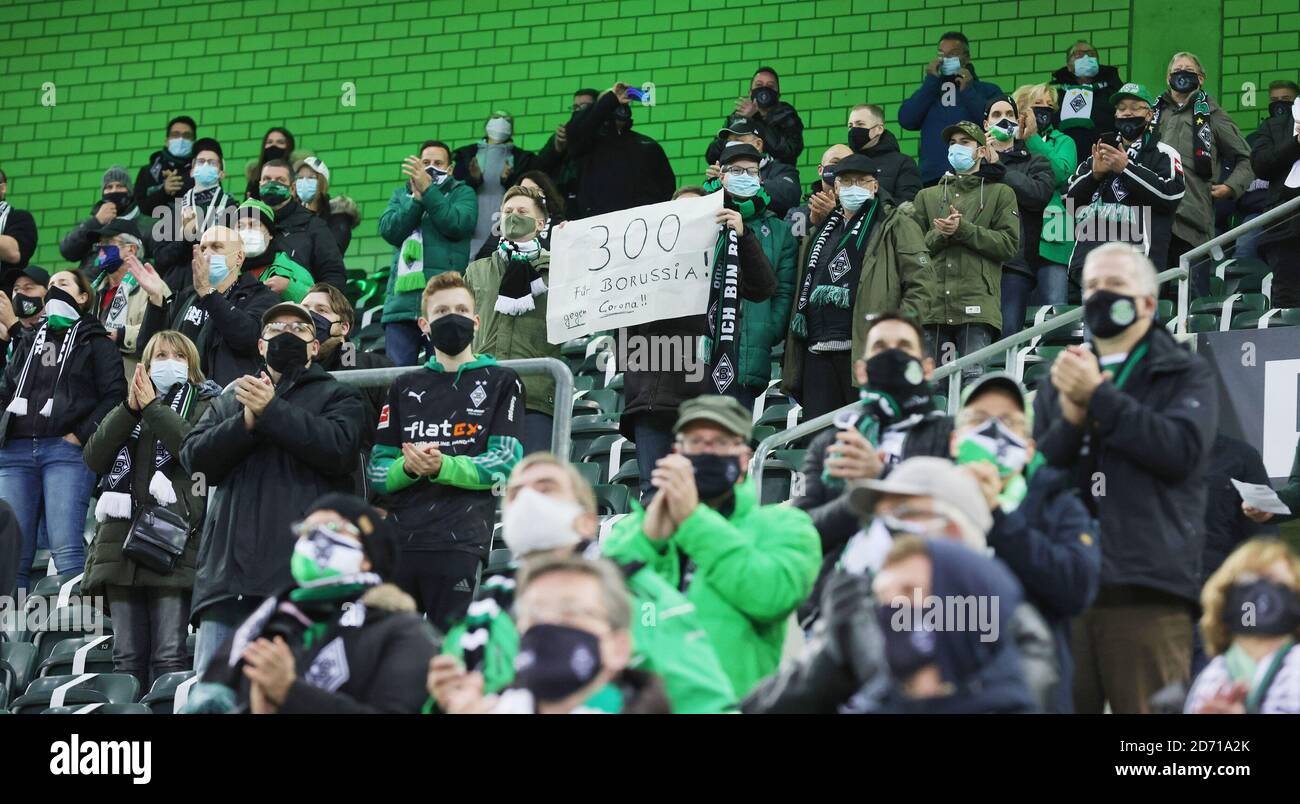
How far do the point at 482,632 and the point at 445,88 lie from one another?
11359 mm

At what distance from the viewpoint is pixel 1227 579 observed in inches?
202

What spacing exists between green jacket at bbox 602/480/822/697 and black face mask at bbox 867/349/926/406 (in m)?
A: 0.49

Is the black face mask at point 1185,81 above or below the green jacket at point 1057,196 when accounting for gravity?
above

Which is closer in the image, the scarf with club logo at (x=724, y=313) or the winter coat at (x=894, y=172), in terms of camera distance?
the scarf with club logo at (x=724, y=313)

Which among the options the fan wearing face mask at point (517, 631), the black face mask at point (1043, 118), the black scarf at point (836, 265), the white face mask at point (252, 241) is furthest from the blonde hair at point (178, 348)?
the black face mask at point (1043, 118)

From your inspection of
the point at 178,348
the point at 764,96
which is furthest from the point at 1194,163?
the point at 178,348

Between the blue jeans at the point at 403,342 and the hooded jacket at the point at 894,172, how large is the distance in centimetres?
269

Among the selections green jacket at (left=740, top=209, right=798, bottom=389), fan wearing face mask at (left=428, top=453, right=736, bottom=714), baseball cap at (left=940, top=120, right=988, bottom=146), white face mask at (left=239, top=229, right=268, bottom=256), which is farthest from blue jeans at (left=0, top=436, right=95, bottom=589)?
baseball cap at (left=940, top=120, right=988, bottom=146)

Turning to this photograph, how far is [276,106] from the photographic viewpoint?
16828 mm

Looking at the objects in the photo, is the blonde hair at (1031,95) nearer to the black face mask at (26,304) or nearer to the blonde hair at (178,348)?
the blonde hair at (178,348)

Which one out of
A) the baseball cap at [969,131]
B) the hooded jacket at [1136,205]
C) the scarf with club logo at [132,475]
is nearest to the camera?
the scarf with club logo at [132,475]

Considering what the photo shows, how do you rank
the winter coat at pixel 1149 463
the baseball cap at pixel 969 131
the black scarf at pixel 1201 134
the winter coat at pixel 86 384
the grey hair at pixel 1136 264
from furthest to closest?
the black scarf at pixel 1201 134, the baseball cap at pixel 969 131, the winter coat at pixel 86 384, the grey hair at pixel 1136 264, the winter coat at pixel 1149 463

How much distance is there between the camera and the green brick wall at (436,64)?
14.6 m

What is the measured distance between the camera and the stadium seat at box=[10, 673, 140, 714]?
8.19 metres
